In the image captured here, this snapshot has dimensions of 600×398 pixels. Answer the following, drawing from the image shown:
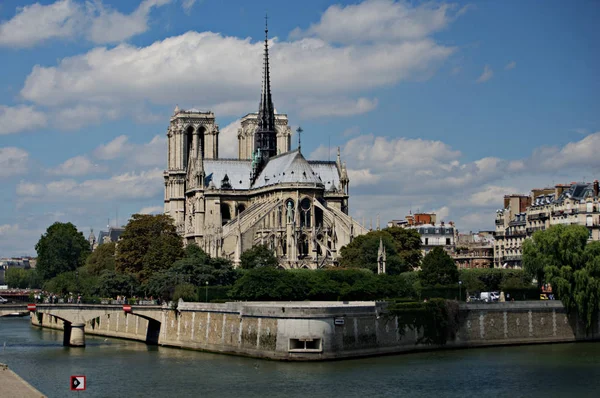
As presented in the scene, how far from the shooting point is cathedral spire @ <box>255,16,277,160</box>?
440ft

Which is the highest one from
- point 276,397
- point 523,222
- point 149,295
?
point 523,222

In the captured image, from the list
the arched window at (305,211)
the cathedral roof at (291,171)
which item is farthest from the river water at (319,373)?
the cathedral roof at (291,171)

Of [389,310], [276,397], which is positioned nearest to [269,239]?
[389,310]

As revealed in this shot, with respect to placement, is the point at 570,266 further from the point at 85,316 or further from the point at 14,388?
the point at 14,388

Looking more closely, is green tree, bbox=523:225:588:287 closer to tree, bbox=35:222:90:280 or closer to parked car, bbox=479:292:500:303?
parked car, bbox=479:292:500:303

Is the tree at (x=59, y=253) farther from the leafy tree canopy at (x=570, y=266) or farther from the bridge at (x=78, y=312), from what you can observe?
the leafy tree canopy at (x=570, y=266)

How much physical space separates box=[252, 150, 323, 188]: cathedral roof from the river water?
4928 centimetres

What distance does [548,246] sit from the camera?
270 ft

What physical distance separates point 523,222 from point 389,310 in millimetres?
47971

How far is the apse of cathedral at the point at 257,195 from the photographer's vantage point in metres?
120

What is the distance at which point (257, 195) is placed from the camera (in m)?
129

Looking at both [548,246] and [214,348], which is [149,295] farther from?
[548,246]

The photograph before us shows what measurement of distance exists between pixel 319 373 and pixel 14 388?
1803 centimetres

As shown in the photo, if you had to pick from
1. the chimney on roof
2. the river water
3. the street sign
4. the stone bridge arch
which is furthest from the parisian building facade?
the street sign
